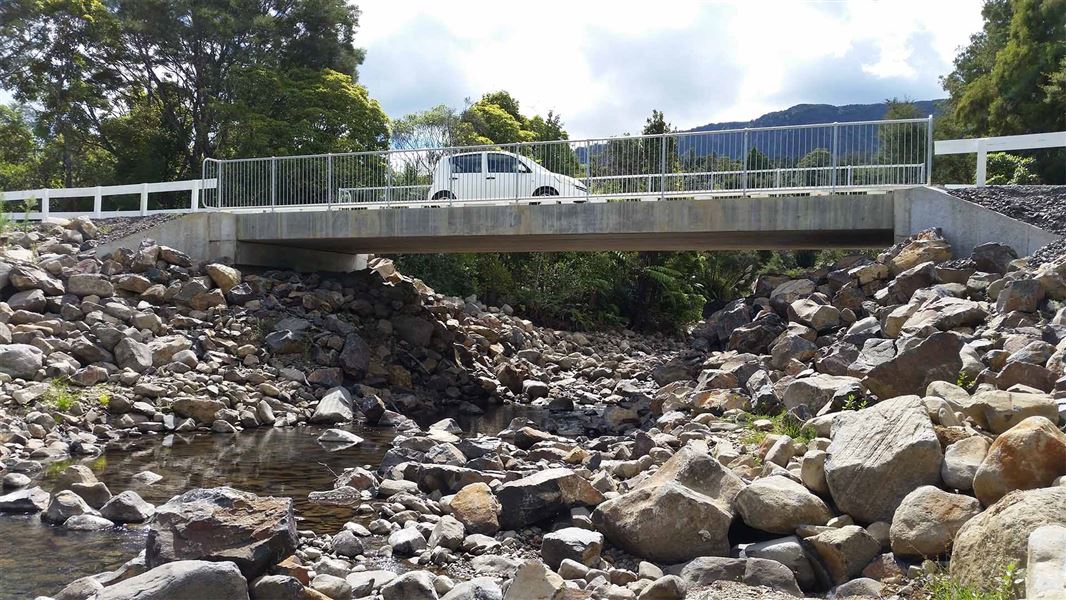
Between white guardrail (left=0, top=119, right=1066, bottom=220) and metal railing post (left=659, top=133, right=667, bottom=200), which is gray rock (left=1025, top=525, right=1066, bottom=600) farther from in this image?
metal railing post (left=659, top=133, right=667, bottom=200)

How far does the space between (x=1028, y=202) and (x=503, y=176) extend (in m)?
11.0

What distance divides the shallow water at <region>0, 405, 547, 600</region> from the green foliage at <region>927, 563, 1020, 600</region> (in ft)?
19.2

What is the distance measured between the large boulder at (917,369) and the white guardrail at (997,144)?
770 cm

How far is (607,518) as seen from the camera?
8.42m

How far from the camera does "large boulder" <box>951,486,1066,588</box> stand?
5941 mm

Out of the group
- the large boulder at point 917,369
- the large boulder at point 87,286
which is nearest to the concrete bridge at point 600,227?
the large boulder at point 87,286

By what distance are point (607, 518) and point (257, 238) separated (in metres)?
17.5

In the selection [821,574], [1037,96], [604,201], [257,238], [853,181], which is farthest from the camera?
[1037,96]

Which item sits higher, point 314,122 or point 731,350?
point 314,122

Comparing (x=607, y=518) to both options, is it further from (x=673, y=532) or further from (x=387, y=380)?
(x=387, y=380)

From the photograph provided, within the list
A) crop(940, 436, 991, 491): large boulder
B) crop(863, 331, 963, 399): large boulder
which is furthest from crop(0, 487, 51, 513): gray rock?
crop(863, 331, 963, 399): large boulder

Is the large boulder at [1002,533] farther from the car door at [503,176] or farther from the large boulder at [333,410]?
the car door at [503,176]

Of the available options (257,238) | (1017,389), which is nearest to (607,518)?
(1017,389)

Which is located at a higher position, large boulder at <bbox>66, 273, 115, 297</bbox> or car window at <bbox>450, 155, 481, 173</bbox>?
car window at <bbox>450, 155, 481, 173</bbox>
